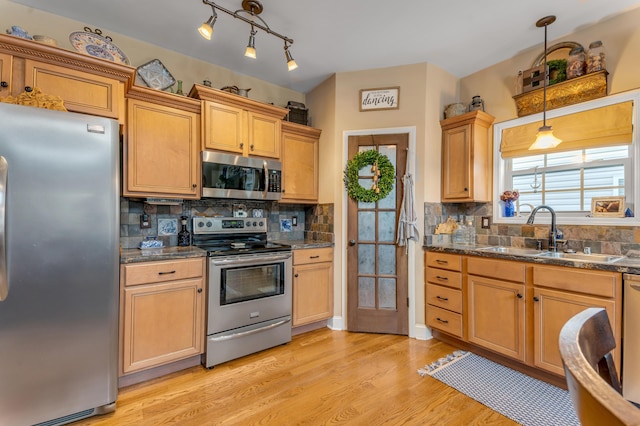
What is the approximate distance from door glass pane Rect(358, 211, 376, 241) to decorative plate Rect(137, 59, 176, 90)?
2.31 m

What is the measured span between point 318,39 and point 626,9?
2.39 metres

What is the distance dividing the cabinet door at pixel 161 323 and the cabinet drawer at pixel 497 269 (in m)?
2.31

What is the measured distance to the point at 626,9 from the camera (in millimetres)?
2260

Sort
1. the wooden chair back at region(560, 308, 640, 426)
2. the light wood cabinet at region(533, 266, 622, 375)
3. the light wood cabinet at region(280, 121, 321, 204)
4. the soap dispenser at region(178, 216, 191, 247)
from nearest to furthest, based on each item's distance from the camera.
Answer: the wooden chair back at region(560, 308, 640, 426)
the light wood cabinet at region(533, 266, 622, 375)
the soap dispenser at region(178, 216, 191, 247)
the light wood cabinet at region(280, 121, 321, 204)

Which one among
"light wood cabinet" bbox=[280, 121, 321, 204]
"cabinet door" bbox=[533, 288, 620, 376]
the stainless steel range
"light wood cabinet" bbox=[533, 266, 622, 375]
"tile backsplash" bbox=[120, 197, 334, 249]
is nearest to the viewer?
"light wood cabinet" bbox=[533, 266, 622, 375]

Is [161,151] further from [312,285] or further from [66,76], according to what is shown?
[312,285]

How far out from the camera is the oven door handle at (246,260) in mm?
2447

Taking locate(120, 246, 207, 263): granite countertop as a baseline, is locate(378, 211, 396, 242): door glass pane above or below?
above

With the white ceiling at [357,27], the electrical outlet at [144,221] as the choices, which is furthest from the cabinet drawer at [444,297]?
the electrical outlet at [144,221]

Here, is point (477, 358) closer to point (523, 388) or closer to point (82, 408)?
point (523, 388)

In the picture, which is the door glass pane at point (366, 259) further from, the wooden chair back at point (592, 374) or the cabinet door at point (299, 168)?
the wooden chair back at point (592, 374)

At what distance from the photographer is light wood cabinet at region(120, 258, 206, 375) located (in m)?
2.09

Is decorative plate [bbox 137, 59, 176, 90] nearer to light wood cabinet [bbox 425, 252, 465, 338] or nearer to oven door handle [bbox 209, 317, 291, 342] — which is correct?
oven door handle [bbox 209, 317, 291, 342]

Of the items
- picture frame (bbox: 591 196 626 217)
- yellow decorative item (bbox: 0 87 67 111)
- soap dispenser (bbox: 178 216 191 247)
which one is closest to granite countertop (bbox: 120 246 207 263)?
soap dispenser (bbox: 178 216 191 247)
